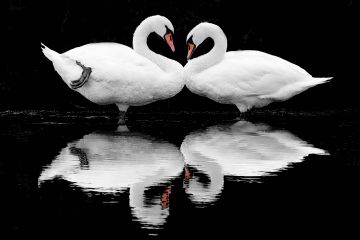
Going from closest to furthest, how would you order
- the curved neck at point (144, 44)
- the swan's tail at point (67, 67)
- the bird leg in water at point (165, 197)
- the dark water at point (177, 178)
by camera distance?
the dark water at point (177, 178)
the bird leg in water at point (165, 197)
the swan's tail at point (67, 67)
the curved neck at point (144, 44)

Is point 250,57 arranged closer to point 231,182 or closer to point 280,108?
point 280,108

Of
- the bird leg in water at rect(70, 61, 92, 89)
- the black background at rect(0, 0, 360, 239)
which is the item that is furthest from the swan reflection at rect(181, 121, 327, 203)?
the bird leg in water at rect(70, 61, 92, 89)

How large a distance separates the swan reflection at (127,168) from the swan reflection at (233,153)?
20 cm

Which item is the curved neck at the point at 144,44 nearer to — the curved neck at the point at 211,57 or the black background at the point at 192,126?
the curved neck at the point at 211,57

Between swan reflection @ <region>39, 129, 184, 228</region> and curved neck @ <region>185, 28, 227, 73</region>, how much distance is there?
7.49 ft

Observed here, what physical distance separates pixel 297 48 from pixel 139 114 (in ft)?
12.1

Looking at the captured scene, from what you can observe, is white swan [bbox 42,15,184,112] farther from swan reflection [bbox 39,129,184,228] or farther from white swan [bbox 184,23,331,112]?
swan reflection [bbox 39,129,184,228]

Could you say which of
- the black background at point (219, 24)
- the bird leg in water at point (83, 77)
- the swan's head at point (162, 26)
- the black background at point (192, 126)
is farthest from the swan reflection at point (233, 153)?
the black background at point (219, 24)

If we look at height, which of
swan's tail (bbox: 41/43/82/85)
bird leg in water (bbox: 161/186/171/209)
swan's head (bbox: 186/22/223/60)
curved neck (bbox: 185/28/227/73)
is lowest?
bird leg in water (bbox: 161/186/171/209)

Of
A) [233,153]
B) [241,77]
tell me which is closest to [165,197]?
[233,153]

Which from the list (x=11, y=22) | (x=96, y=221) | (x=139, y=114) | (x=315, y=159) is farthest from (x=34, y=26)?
(x=96, y=221)

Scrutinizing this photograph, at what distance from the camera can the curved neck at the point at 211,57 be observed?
485 inches

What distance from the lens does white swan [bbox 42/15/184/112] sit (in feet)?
37.5

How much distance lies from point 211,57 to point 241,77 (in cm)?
55
